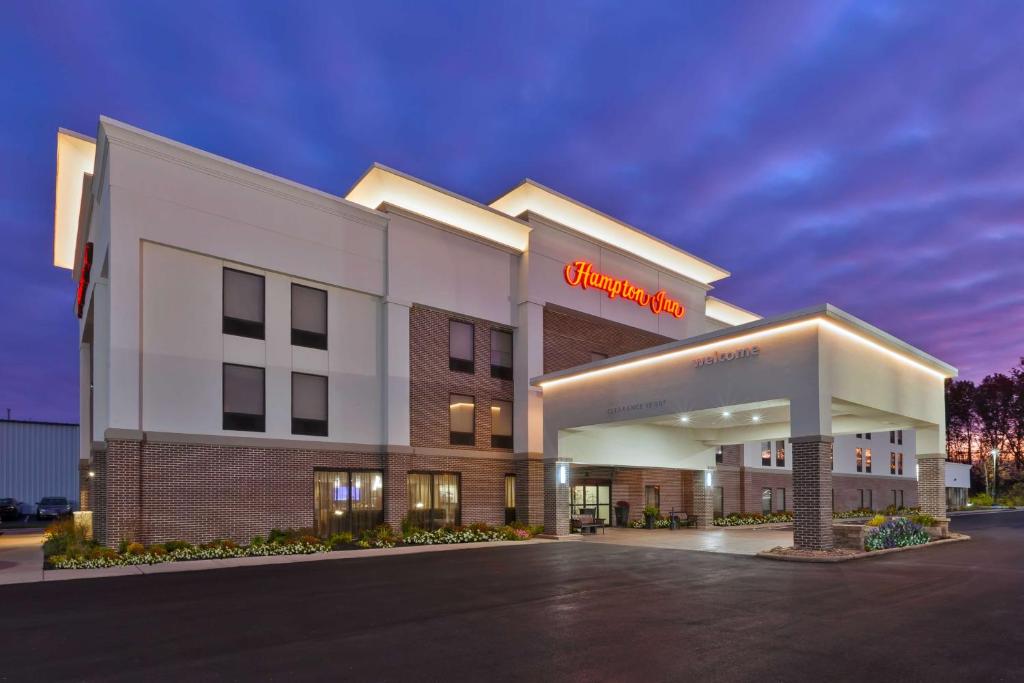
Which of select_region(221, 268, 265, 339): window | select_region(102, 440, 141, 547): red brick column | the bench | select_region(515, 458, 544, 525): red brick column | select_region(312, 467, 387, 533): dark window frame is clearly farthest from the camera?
the bench

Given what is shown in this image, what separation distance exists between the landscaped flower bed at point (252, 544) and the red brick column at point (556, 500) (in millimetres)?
850

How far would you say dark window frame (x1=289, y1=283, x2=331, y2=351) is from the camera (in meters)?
23.2

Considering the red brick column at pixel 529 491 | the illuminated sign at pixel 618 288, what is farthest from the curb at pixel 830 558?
the illuminated sign at pixel 618 288

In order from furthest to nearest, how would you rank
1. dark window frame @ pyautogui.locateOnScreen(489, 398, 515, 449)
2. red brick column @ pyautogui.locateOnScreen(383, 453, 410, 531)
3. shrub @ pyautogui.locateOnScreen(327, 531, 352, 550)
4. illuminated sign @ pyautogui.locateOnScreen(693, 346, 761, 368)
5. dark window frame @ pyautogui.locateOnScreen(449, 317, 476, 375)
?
dark window frame @ pyautogui.locateOnScreen(489, 398, 515, 449)
dark window frame @ pyautogui.locateOnScreen(449, 317, 476, 375)
red brick column @ pyautogui.locateOnScreen(383, 453, 410, 531)
shrub @ pyautogui.locateOnScreen(327, 531, 352, 550)
illuminated sign @ pyautogui.locateOnScreen(693, 346, 761, 368)

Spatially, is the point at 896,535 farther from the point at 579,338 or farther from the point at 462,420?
the point at 462,420

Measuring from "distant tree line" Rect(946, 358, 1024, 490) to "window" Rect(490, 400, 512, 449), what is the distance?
78.1m

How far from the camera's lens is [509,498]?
2789 centimetres

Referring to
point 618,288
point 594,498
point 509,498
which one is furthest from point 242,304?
point 594,498

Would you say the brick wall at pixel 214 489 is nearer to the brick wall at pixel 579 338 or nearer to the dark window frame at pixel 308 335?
the dark window frame at pixel 308 335

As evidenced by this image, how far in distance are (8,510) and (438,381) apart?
3179cm

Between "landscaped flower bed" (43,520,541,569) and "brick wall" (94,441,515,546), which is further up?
"brick wall" (94,441,515,546)

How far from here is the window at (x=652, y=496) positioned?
3331 cm

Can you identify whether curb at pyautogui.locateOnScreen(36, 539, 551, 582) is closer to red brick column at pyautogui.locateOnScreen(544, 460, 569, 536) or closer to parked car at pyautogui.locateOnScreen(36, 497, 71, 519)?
red brick column at pyautogui.locateOnScreen(544, 460, 569, 536)

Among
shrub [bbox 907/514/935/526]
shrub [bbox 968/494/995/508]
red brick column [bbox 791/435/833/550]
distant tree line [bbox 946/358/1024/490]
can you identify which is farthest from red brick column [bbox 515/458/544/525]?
distant tree line [bbox 946/358/1024/490]
